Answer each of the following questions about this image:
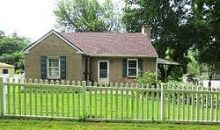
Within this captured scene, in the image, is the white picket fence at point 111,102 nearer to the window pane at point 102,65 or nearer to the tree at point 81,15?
the window pane at point 102,65

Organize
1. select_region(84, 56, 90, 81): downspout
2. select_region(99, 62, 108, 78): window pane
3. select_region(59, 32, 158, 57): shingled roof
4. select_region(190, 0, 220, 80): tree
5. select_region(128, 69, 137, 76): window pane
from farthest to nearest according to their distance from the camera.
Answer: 1. select_region(190, 0, 220, 80): tree
2. select_region(99, 62, 108, 78): window pane
3. select_region(59, 32, 158, 57): shingled roof
4. select_region(128, 69, 137, 76): window pane
5. select_region(84, 56, 90, 81): downspout

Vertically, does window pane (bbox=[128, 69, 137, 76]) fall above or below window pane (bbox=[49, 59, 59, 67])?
below

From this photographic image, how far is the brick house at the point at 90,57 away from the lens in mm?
33656

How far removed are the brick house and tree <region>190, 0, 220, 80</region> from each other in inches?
483

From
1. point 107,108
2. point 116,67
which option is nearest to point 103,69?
point 116,67

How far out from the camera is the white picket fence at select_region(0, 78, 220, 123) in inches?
520

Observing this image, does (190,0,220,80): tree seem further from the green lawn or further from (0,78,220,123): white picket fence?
the green lawn

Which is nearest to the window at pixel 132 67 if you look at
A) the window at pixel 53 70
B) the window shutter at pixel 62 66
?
the window shutter at pixel 62 66

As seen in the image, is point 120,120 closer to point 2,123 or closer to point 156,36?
point 2,123

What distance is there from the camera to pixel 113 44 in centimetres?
3675

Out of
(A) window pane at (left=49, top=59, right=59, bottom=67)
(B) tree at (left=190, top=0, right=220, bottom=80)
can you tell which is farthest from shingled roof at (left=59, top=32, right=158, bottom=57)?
(B) tree at (left=190, top=0, right=220, bottom=80)

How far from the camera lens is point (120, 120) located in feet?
43.9

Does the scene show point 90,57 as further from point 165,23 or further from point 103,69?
point 165,23

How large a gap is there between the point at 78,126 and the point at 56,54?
21.7m
